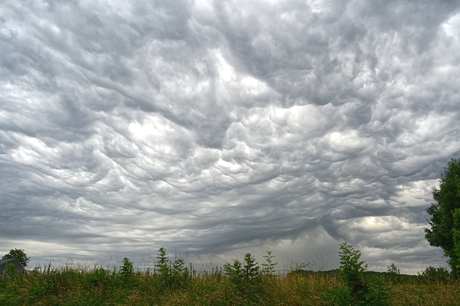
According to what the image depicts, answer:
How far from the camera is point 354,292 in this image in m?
8.59

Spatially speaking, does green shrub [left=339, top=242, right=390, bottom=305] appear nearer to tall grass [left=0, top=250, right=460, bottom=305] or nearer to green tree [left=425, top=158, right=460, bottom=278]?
tall grass [left=0, top=250, right=460, bottom=305]

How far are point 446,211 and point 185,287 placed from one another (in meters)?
32.0

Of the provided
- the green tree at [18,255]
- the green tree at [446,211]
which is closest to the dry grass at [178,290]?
the green tree at [446,211]

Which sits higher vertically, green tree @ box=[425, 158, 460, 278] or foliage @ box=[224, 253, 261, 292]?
green tree @ box=[425, 158, 460, 278]

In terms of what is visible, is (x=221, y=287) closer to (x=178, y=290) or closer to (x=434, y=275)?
(x=178, y=290)

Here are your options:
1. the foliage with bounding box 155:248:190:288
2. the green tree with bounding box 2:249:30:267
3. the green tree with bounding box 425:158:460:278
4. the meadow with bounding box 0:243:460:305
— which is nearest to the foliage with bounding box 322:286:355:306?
the meadow with bounding box 0:243:460:305

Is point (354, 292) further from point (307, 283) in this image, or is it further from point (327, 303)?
point (307, 283)

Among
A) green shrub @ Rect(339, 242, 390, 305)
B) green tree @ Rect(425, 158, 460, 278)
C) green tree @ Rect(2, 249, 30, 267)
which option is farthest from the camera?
green tree @ Rect(2, 249, 30, 267)

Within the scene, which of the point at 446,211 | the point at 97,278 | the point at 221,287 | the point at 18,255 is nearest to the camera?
the point at 221,287

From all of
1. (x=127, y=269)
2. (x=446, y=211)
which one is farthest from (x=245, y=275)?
(x=446, y=211)

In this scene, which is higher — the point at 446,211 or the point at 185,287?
the point at 446,211

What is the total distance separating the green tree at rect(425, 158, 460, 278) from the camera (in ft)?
102

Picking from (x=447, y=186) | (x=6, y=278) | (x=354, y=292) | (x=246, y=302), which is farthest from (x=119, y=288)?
(x=447, y=186)

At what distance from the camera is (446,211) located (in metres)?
31.8
